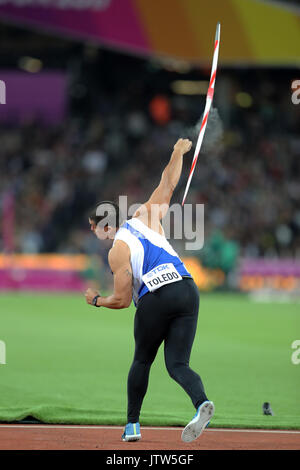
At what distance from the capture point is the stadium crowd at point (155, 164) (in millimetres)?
30719

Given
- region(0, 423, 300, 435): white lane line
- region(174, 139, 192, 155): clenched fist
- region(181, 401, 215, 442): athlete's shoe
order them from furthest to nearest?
region(0, 423, 300, 435): white lane line
region(174, 139, 192, 155): clenched fist
region(181, 401, 215, 442): athlete's shoe

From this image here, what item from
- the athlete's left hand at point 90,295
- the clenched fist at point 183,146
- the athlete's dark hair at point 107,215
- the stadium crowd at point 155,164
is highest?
the stadium crowd at point 155,164

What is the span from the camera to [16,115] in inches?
1447

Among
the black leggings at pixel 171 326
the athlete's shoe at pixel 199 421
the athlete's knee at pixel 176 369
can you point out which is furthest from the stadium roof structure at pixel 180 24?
the athlete's shoe at pixel 199 421

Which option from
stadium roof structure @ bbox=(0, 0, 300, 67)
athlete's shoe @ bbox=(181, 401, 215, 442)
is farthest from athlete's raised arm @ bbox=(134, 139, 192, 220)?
stadium roof structure @ bbox=(0, 0, 300, 67)

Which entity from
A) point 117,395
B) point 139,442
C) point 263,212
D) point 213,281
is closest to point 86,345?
point 117,395

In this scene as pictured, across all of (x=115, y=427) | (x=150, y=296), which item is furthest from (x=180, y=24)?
(x=150, y=296)

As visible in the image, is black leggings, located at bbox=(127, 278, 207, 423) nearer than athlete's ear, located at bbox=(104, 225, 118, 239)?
Yes

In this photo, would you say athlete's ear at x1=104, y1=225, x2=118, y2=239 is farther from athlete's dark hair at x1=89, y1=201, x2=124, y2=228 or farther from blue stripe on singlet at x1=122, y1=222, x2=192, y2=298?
blue stripe on singlet at x1=122, y1=222, x2=192, y2=298

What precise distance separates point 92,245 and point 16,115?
946 cm

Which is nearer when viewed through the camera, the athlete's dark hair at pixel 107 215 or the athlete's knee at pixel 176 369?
the athlete's knee at pixel 176 369

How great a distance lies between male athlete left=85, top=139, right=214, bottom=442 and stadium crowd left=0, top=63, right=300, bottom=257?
21498 mm

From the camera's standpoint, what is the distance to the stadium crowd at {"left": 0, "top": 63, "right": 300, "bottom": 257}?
30.7m

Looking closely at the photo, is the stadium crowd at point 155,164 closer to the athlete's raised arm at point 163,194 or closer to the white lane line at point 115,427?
the white lane line at point 115,427
